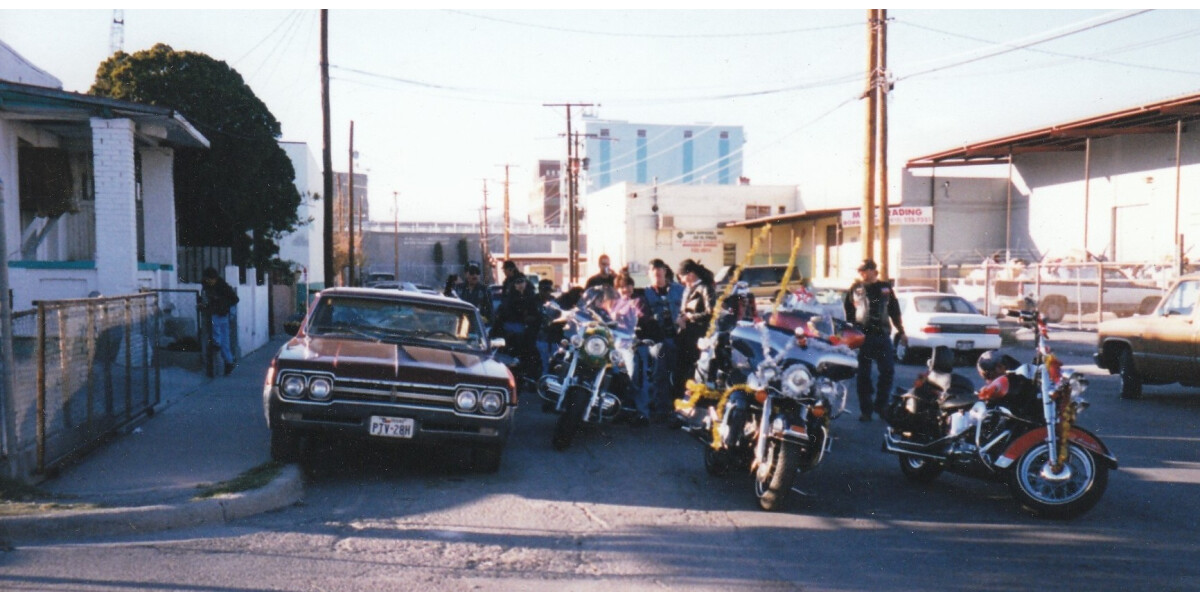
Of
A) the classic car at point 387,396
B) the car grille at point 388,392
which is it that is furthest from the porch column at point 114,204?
the car grille at point 388,392

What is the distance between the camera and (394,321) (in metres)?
8.70

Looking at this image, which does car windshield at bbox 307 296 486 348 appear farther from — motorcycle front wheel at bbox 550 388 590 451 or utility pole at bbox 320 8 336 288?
utility pole at bbox 320 8 336 288

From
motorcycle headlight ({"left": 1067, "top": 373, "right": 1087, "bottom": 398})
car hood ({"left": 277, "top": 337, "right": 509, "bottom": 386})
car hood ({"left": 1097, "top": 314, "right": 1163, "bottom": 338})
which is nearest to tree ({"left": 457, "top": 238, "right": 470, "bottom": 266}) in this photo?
car hood ({"left": 1097, "top": 314, "right": 1163, "bottom": 338})

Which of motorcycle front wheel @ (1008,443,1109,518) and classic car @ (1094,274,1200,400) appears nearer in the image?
motorcycle front wheel @ (1008,443,1109,518)

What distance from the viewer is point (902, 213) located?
34.4 metres

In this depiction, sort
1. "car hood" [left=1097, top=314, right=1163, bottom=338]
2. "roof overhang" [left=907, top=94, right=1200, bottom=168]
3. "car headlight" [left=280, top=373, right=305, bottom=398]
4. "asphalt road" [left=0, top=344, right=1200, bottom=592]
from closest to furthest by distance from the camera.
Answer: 1. "asphalt road" [left=0, top=344, right=1200, bottom=592]
2. "car headlight" [left=280, top=373, right=305, bottom=398]
3. "car hood" [left=1097, top=314, right=1163, bottom=338]
4. "roof overhang" [left=907, top=94, right=1200, bottom=168]

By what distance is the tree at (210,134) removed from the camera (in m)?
21.1

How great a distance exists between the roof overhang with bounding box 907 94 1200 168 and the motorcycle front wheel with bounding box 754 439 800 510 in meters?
23.9

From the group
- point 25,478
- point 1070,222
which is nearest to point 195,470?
point 25,478

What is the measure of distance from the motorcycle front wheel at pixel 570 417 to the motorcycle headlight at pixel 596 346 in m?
0.38

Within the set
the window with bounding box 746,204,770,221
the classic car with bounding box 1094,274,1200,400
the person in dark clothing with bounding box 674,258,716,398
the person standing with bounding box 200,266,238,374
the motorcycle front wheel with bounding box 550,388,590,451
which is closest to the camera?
the motorcycle front wheel with bounding box 550,388,590,451

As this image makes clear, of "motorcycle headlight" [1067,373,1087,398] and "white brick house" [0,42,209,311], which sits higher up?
"white brick house" [0,42,209,311]

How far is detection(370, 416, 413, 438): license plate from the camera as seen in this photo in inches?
285

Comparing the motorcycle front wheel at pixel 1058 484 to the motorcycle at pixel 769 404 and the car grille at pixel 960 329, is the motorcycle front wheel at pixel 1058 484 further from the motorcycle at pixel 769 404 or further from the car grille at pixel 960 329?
the car grille at pixel 960 329
